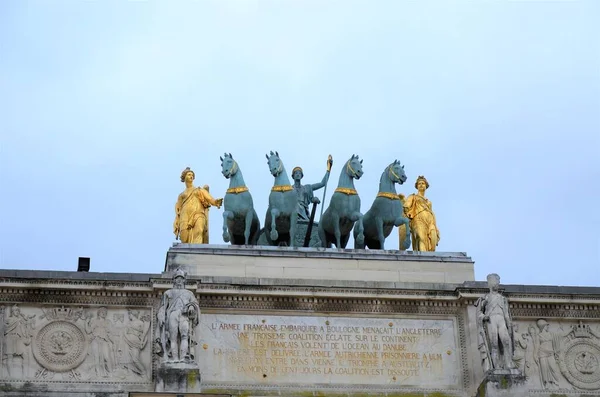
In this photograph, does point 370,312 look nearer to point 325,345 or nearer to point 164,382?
point 325,345

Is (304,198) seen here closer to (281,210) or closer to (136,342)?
(281,210)

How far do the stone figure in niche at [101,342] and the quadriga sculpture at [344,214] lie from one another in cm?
599

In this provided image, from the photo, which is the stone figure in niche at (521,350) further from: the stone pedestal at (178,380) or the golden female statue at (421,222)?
the stone pedestal at (178,380)

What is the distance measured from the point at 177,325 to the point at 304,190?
7.51 meters

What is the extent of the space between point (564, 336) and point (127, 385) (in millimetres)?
10125

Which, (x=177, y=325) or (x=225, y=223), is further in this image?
(x=225, y=223)

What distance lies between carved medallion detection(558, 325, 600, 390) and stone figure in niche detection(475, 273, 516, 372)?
1.90 m

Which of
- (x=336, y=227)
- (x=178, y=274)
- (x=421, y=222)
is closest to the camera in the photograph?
(x=178, y=274)

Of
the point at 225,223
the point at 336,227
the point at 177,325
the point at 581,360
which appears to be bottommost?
the point at 581,360

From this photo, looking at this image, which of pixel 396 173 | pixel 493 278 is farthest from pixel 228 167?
pixel 493 278

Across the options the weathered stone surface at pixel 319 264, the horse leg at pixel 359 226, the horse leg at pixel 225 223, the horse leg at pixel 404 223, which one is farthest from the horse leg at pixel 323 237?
the horse leg at pixel 225 223

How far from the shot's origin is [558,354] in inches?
1399

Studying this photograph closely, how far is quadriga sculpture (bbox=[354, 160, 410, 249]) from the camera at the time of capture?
37.1 metres

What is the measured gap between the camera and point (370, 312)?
116 feet
